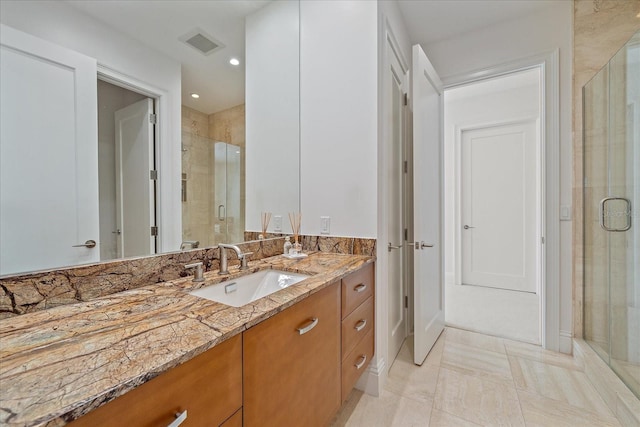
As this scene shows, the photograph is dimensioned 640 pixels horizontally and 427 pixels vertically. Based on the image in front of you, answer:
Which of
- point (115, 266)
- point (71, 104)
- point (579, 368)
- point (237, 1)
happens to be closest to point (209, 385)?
point (115, 266)

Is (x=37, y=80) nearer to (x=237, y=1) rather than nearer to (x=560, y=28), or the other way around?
(x=237, y=1)

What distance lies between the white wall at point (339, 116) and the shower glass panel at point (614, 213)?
160 cm

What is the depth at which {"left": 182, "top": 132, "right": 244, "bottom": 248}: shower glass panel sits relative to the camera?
121 centimetres

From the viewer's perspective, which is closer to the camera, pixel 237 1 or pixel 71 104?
pixel 71 104

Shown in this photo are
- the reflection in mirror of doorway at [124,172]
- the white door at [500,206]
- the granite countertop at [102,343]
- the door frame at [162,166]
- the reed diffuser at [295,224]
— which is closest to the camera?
the granite countertop at [102,343]

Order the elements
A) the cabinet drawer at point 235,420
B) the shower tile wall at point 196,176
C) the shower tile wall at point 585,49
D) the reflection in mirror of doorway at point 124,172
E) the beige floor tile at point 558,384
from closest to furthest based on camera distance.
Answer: the cabinet drawer at point 235,420 → the reflection in mirror of doorway at point 124,172 → the shower tile wall at point 196,176 → the beige floor tile at point 558,384 → the shower tile wall at point 585,49

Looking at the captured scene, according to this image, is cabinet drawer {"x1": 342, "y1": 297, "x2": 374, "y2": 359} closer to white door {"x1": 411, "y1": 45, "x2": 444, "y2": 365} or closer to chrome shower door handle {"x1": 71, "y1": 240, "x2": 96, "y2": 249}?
white door {"x1": 411, "y1": 45, "x2": 444, "y2": 365}

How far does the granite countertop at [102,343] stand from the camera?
1.34ft

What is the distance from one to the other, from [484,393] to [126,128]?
2.34 m

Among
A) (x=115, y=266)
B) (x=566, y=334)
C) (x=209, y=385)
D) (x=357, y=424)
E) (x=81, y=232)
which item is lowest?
(x=357, y=424)

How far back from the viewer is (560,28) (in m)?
2.03

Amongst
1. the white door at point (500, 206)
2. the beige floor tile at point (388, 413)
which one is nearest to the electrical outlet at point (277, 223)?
the beige floor tile at point (388, 413)

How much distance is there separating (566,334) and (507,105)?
292 centimetres

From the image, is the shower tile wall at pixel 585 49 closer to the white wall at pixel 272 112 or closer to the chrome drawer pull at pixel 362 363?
the chrome drawer pull at pixel 362 363
